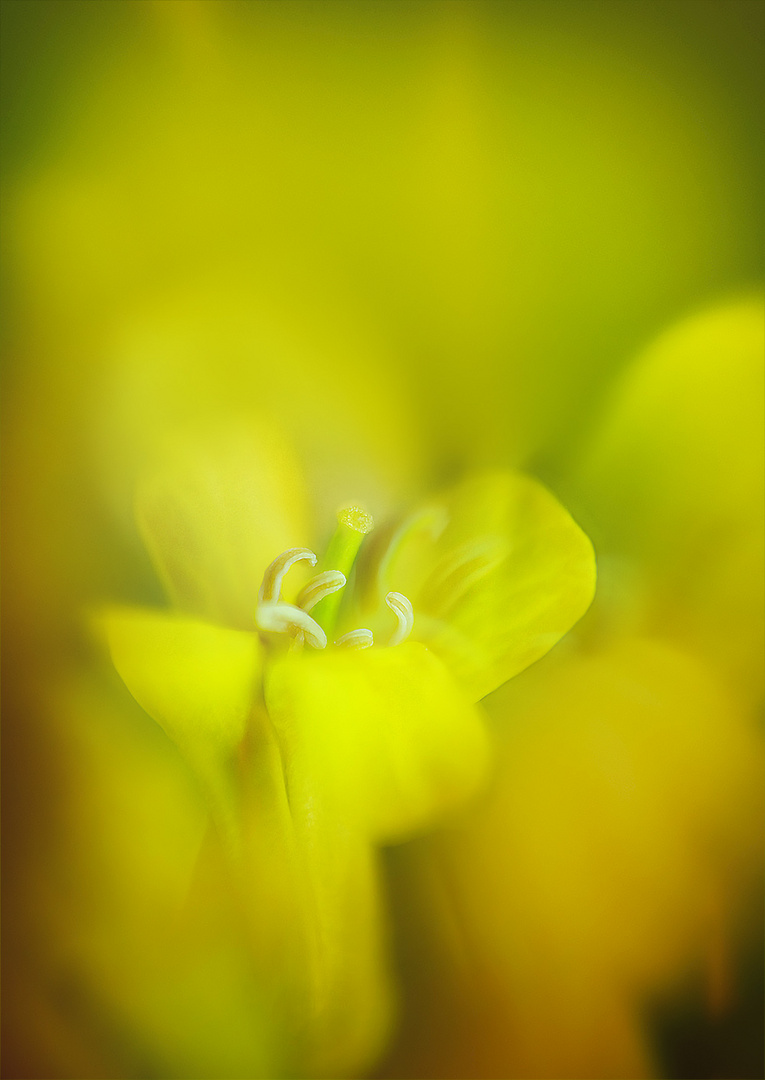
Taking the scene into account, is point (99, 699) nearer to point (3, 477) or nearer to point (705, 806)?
point (3, 477)

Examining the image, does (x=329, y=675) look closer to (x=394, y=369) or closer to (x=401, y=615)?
(x=401, y=615)

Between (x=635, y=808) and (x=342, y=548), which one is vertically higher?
(x=342, y=548)

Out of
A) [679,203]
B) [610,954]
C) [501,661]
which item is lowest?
[610,954]

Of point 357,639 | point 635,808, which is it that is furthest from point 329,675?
point 635,808

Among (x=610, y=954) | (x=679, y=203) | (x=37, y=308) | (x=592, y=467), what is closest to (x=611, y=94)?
(x=679, y=203)

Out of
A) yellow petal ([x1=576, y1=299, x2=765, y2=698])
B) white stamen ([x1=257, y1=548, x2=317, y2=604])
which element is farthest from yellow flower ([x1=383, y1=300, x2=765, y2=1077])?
white stamen ([x1=257, y1=548, x2=317, y2=604])

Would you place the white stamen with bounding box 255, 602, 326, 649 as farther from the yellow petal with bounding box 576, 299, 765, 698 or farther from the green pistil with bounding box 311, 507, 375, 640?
the yellow petal with bounding box 576, 299, 765, 698
